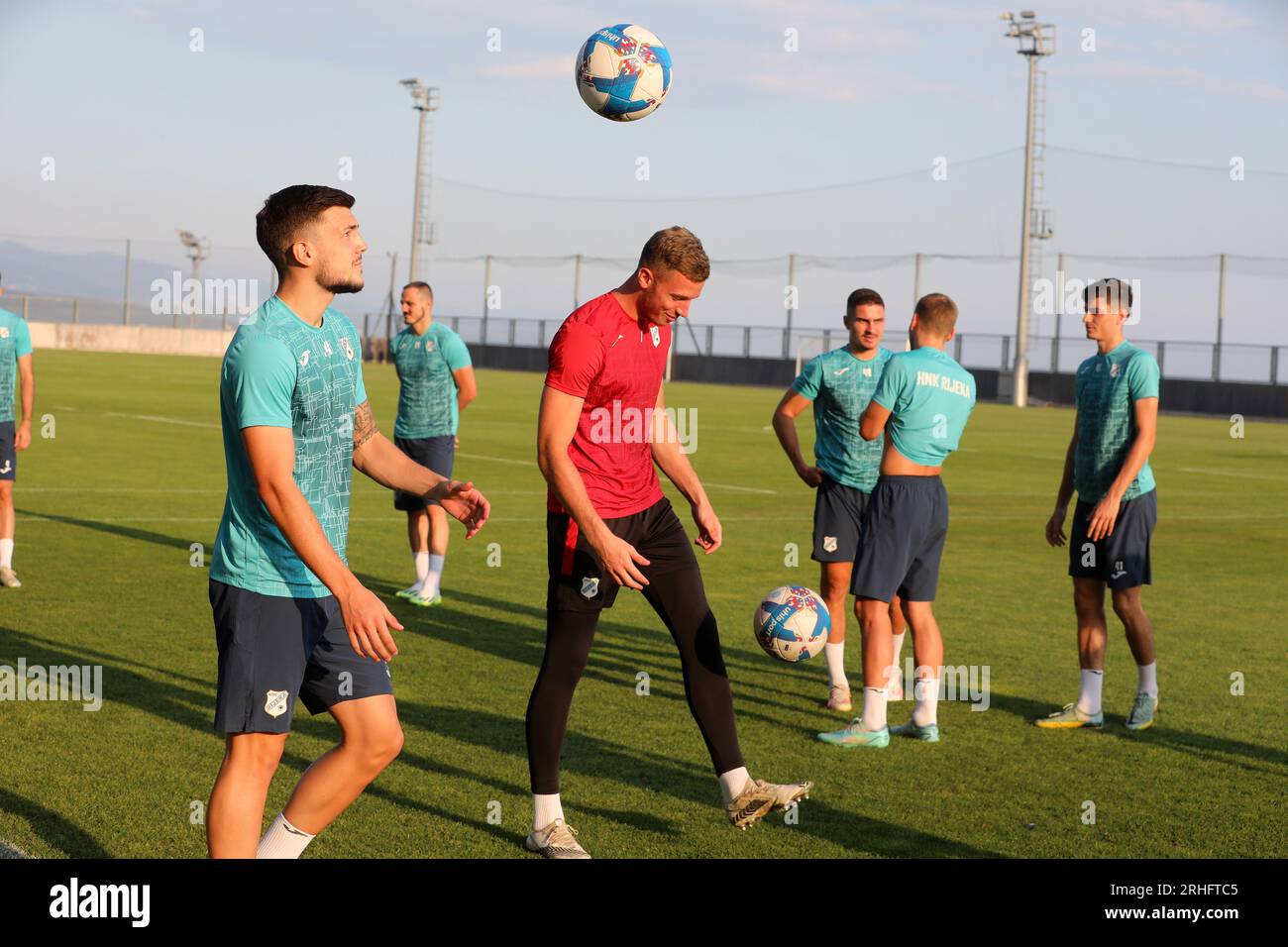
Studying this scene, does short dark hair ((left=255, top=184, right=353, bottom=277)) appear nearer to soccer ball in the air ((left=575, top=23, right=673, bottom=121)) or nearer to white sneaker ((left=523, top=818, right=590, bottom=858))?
white sneaker ((left=523, top=818, right=590, bottom=858))

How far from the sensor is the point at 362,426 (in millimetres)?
4801

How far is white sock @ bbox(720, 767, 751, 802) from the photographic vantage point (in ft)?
18.6

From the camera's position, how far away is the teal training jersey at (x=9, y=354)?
1069 cm

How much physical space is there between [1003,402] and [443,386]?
41152 millimetres

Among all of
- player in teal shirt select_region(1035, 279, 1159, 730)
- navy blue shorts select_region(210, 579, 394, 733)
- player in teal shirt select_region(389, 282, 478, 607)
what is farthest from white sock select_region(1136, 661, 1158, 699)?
player in teal shirt select_region(389, 282, 478, 607)

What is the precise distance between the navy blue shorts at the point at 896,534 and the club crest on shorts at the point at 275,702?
362 centimetres

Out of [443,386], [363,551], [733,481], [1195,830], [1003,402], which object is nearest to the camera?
[1195,830]

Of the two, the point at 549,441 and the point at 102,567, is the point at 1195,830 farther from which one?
the point at 102,567

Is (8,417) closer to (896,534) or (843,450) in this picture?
(843,450)

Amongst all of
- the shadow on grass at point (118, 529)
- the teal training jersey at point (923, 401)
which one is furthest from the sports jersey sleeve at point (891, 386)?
the shadow on grass at point (118, 529)

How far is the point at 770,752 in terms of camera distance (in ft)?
23.2

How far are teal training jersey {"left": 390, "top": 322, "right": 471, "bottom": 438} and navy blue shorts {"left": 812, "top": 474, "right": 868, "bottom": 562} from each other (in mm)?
3910

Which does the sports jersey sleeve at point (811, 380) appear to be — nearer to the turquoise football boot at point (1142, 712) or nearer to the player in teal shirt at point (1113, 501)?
the player in teal shirt at point (1113, 501)
